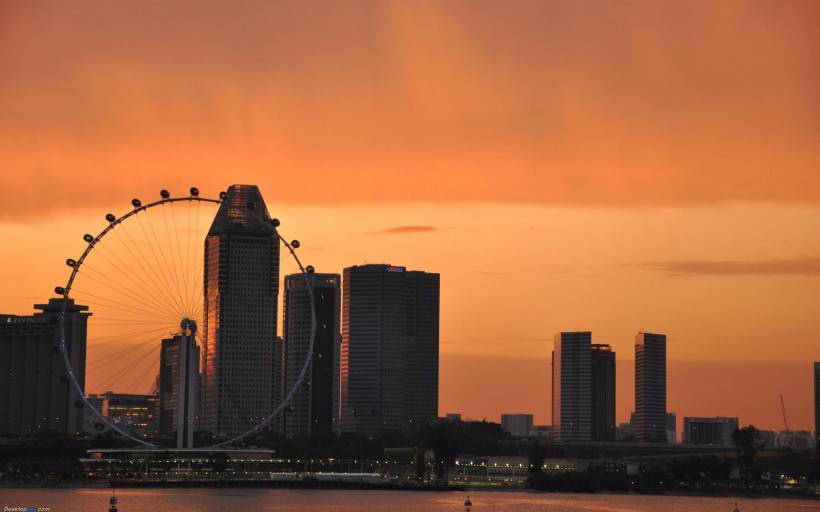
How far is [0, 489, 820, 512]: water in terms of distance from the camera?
140625 mm

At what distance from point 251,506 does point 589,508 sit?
36366 mm

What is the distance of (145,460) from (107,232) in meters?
66.4

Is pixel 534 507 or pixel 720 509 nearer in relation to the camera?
pixel 534 507

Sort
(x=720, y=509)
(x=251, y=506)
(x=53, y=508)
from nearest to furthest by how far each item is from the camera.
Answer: (x=53, y=508)
(x=251, y=506)
(x=720, y=509)

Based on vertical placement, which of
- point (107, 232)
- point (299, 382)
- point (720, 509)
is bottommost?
point (720, 509)

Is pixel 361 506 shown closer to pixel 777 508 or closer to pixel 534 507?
pixel 534 507

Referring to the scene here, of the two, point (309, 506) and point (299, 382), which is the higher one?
point (299, 382)

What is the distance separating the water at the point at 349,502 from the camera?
461 ft

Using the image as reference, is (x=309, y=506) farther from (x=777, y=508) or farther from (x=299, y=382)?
(x=777, y=508)

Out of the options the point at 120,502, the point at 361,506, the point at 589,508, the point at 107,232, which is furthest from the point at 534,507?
the point at 107,232

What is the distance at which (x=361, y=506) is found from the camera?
479ft

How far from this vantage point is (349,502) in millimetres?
154875

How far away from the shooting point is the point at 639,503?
175 meters

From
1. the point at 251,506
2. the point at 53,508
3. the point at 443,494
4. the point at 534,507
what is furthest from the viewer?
the point at 443,494
